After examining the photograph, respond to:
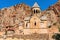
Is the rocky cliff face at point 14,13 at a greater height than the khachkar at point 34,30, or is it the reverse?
the rocky cliff face at point 14,13

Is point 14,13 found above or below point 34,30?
above

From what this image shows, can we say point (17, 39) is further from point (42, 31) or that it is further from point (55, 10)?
point (55, 10)

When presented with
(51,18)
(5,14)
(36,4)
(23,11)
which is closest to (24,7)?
(23,11)

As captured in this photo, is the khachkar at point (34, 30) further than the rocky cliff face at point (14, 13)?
No

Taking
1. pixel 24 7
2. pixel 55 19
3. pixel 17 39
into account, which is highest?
pixel 24 7

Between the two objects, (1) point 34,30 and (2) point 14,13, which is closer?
(1) point 34,30

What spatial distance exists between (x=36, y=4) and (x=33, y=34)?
473 centimetres

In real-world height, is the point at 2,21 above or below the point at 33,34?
above

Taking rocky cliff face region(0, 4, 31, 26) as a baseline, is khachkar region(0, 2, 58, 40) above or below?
below

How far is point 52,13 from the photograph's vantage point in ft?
241

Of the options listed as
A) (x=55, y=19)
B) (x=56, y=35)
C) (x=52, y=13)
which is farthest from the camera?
(x=52, y=13)

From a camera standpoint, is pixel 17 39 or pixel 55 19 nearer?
pixel 17 39

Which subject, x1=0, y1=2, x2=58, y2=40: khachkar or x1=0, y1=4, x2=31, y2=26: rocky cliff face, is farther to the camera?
x1=0, y1=4, x2=31, y2=26: rocky cliff face

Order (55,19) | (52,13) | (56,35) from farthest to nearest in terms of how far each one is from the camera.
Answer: (52,13)
(55,19)
(56,35)
